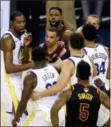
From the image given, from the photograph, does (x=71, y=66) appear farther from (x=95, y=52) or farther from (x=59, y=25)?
(x=59, y=25)

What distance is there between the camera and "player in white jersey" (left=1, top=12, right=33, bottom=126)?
6422mm

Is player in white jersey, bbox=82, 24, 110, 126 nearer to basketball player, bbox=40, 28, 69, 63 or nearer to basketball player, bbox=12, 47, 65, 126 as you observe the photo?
basketball player, bbox=40, 28, 69, 63

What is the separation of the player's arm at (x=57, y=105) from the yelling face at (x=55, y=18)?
1860 millimetres

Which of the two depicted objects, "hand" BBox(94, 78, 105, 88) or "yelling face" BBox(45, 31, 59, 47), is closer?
"hand" BBox(94, 78, 105, 88)

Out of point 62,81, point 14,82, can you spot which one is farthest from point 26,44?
point 62,81

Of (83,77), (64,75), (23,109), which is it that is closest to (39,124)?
(23,109)

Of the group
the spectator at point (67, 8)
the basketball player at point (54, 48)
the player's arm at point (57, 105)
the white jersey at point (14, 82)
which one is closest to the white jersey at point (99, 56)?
the basketball player at point (54, 48)

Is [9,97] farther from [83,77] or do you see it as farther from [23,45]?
[83,77]

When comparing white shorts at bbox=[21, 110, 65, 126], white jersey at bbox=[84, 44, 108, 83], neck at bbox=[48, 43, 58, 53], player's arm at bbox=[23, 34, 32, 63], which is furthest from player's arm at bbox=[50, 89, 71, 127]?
player's arm at bbox=[23, 34, 32, 63]

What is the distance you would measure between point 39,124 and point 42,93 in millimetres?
379

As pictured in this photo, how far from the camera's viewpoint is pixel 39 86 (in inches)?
227

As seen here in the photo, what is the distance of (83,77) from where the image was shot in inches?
206

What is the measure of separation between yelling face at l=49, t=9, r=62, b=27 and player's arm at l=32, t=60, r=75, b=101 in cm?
139

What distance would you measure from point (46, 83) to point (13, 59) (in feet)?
3.05
